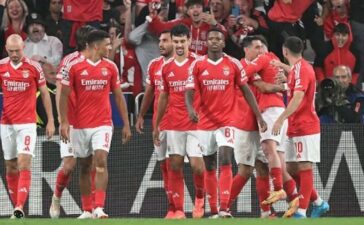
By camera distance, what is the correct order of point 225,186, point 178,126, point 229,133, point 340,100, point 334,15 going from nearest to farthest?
point 225,186 → point 229,133 → point 178,126 → point 340,100 → point 334,15

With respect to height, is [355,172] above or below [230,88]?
below

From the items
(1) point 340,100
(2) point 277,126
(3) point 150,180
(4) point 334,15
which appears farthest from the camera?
(4) point 334,15

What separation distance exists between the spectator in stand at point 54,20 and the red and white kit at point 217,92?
4.42 meters

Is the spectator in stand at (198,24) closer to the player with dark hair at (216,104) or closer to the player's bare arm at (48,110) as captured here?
the player with dark hair at (216,104)

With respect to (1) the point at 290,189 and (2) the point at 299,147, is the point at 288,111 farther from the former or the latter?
(1) the point at 290,189

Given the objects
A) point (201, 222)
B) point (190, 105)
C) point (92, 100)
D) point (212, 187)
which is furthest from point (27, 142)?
point (201, 222)

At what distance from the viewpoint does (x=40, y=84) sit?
63.4 feet

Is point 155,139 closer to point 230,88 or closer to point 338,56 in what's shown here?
point 230,88

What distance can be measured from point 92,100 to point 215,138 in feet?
5.24

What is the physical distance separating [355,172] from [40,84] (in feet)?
16.1

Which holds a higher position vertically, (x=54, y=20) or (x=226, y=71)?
(x=54, y=20)

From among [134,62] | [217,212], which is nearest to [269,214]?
[217,212]

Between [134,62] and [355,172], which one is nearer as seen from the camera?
[355,172]

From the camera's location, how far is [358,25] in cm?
2352
